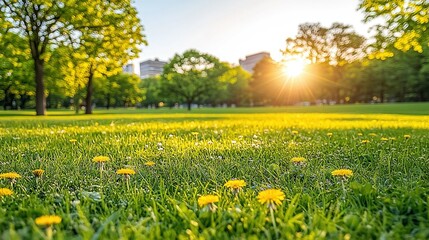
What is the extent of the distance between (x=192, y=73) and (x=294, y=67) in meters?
22.0

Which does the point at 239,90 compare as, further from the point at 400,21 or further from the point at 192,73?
the point at 400,21

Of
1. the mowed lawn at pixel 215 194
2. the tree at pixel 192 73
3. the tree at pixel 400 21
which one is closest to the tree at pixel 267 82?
the tree at pixel 192 73

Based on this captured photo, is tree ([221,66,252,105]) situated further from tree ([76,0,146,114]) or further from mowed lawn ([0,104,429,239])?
mowed lawn ([0,104,429,239])

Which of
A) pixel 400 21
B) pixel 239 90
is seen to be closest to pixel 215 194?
pixel 400 21

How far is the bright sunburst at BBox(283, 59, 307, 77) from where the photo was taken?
58537 millimetres

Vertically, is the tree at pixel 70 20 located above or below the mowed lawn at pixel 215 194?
above

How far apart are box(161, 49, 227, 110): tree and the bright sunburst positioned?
16859 millimetres

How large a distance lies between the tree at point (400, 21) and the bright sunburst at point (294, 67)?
46482 millimetres

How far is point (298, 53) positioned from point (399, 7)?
47.1 m

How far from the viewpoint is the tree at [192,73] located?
47.5 metres

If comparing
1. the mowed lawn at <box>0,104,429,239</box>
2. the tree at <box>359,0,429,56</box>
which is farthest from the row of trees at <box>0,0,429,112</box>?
the mowed lawn at <box>0,104,429,239</box>

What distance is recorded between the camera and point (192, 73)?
48219 millimetres

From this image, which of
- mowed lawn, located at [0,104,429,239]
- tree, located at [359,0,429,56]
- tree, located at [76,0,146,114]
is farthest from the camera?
tree, located at [76,0,146,114]

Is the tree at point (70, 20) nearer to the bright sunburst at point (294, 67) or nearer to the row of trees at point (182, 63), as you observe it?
the row of trees at point (182, 63)
